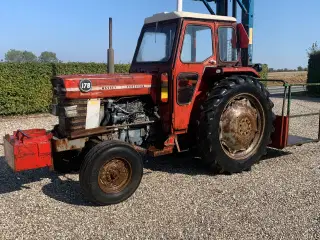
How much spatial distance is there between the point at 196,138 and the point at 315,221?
6.74 feet

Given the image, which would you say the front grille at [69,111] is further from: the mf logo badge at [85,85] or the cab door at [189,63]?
the cab door at [189,63]

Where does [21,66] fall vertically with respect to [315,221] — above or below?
above

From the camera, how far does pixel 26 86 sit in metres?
11.8

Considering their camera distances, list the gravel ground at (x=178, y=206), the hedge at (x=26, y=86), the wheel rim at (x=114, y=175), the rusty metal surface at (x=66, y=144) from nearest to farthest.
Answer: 1. the gravel ground at (x=178, y=206)
2. the wheel rim at (x=114, y=175)
3. the rusty metal surface at (x=66, y=144)
4. the hedge at (x=26, y=86)

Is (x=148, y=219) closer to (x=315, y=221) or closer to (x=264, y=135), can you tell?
(x=315, y=221)

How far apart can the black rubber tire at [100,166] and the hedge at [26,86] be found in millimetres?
7800

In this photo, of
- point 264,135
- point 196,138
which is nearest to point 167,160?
point 196,138

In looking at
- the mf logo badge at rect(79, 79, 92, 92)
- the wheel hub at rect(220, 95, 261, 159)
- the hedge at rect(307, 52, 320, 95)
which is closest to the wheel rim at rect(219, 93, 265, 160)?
the wheel hub at rect(220, 95, 261, 159)

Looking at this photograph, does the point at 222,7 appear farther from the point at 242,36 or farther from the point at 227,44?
the point at 227,44

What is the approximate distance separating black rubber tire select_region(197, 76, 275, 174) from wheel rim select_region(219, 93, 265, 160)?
12 cm

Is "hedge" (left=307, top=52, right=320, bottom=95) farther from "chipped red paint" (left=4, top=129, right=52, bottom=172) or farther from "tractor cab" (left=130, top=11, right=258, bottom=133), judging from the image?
"chipped red paint" (left=4, top=129, right=52, bottom=172)

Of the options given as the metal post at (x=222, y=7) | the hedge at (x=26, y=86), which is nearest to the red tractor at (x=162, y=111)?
the metal post at (x=222, y=7)

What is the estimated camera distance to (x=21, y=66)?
11.7m

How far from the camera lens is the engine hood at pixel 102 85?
4.91 meters
